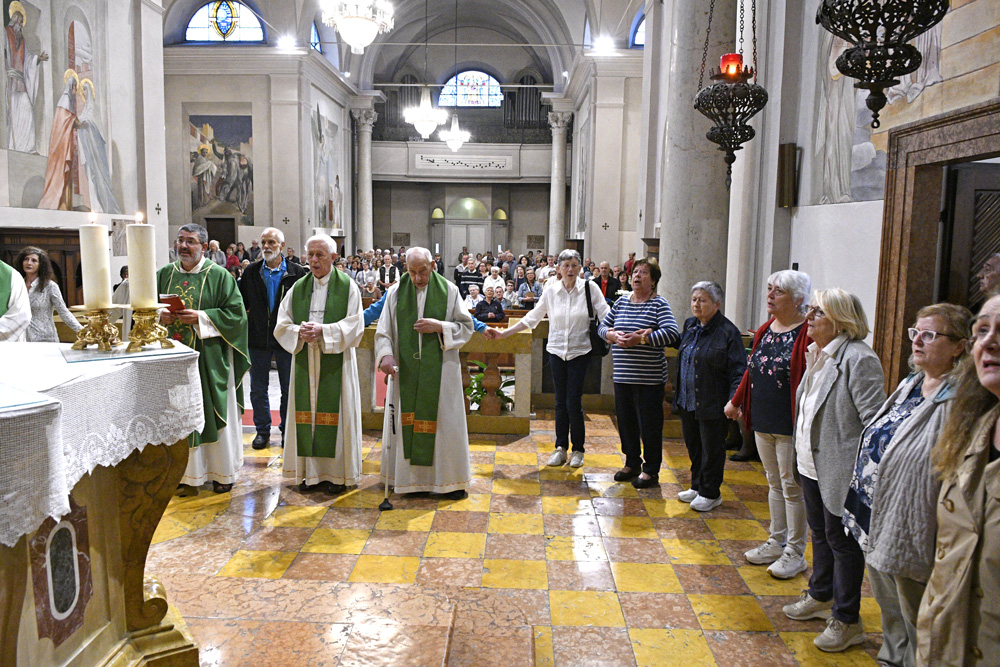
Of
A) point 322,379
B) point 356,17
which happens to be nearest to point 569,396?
point 322,379

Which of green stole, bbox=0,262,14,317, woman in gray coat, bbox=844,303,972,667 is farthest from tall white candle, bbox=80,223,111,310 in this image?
green stole, bbox=0,262,14,317

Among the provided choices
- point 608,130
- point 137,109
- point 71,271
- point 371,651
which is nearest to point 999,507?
point 371,651

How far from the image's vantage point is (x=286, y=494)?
16.5 feet

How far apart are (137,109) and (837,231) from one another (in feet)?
32.8

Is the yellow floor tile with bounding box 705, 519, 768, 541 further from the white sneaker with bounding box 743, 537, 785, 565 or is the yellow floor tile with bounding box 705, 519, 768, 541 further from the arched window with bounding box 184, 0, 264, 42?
the arched window with bounding box 184, 0, 264, 42

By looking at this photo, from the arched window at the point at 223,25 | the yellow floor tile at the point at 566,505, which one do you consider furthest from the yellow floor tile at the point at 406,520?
the arched window at the point at 223,25

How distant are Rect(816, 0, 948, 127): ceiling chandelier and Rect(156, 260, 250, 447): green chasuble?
13.0 ft

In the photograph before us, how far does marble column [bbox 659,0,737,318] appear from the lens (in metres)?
6.45

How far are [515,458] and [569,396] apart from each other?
0.74 meters

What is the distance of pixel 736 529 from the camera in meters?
4.54

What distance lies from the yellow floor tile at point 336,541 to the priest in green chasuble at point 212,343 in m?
1.07

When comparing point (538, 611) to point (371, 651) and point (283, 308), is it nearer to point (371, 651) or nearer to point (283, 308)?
point (371, 651)

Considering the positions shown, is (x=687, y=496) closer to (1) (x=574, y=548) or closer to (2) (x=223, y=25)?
(1) (x=574, y=548)

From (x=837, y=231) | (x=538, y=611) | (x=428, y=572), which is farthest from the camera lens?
(x=837, y=231)
